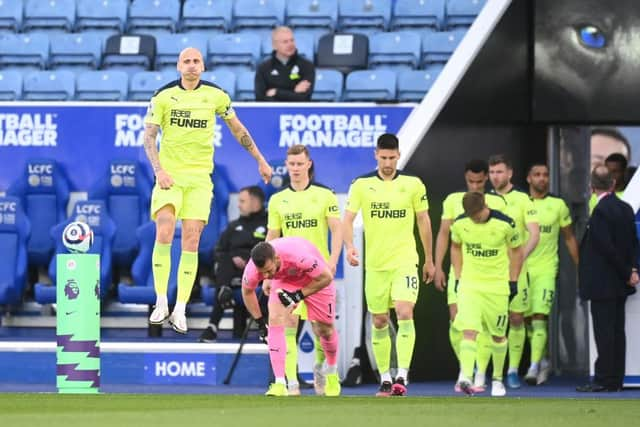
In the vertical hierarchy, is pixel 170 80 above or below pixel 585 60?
below

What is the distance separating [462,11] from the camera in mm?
21000

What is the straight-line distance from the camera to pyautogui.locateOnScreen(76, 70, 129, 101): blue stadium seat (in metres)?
20.7

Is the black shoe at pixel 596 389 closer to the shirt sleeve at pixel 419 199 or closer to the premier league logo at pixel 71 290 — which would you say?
the shirt sleeve at pixel 419 199

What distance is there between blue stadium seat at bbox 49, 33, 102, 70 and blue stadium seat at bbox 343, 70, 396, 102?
3.13 metres

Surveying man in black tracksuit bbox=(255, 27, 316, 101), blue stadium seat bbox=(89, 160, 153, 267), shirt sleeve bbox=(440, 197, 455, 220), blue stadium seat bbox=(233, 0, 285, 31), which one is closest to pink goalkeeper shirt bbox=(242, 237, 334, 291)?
shirt sleeve bbox=(440, 197, 455, 220)

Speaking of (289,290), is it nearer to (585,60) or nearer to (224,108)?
(224,108)

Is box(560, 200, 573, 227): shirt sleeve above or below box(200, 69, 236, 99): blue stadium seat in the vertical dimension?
below

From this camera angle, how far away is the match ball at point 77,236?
1568cm

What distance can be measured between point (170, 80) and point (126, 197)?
1.59 meters

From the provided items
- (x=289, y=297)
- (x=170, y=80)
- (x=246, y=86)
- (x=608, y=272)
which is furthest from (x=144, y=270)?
(x=608, y=272)

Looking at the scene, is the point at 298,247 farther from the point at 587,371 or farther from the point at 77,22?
the point at 77,22

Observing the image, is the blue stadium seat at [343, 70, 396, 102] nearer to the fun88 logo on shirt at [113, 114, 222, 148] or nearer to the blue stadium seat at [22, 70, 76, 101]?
the fun88 logo on shirt at [113, 114, 222, 148]

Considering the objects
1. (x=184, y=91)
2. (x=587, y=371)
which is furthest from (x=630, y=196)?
(x=184, y=91)

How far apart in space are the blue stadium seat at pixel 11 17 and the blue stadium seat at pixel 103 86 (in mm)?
1793
